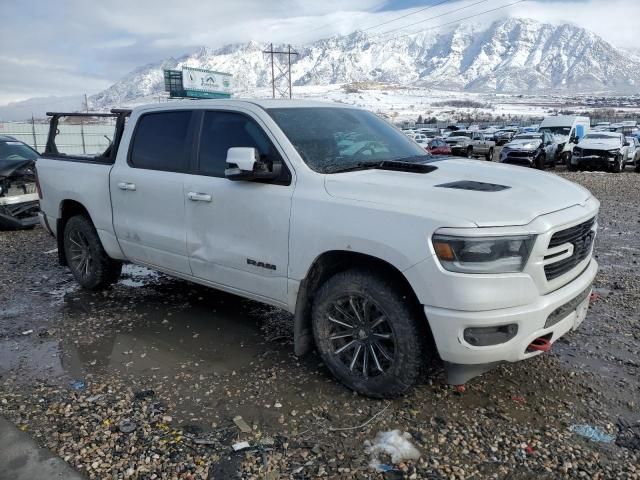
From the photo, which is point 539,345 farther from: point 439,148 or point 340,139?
point 439,148

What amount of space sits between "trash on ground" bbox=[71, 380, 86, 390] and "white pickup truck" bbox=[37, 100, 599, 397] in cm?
115

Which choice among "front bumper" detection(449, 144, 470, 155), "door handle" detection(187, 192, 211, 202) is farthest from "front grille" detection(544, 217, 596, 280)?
"front bumper" detection(449, 144, 470, 155)

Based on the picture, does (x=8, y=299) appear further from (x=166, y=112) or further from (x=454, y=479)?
(x=454, y=479)

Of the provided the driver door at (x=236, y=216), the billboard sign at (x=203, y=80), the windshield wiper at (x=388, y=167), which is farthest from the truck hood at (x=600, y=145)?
the billboard sign at (x=203, y=80)

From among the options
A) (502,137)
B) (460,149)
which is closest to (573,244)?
(460,149)

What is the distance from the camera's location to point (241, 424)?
3.19m

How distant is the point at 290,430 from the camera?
313 centimetres

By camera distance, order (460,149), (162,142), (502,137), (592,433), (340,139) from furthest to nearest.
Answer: (502,137) < (460,149) < (162,142) < (340,139) < (592,433)

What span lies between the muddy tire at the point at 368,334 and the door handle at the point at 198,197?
3.94ft

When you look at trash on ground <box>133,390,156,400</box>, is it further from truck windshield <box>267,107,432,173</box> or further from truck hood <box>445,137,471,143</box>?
truck hood <box>445,137,471,143</box>

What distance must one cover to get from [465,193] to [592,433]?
1573mm

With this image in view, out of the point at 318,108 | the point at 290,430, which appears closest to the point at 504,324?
the point at 290,430

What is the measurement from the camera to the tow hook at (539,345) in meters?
3.06

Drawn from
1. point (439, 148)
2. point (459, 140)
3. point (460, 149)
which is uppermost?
point (459, 140)
